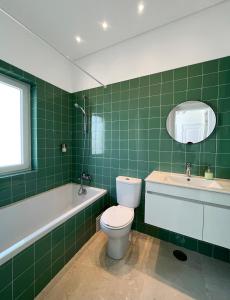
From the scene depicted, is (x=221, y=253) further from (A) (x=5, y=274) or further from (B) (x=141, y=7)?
(B) (x=141, y=7)

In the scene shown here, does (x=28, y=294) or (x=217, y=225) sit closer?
(x=28, y=294)

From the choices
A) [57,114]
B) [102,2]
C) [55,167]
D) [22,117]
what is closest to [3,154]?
[22,117]

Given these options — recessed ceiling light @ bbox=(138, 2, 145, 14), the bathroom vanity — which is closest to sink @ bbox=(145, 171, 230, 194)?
the bathroom vanity

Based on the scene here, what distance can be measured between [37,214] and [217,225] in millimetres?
2150

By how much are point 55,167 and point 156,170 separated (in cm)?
157

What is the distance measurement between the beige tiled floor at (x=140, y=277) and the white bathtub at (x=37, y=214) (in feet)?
1.71

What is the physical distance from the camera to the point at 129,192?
74.2 inches

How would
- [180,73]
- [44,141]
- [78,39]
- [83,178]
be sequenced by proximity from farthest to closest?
[83,178] < [44,141] < [78,39] < [180,73]

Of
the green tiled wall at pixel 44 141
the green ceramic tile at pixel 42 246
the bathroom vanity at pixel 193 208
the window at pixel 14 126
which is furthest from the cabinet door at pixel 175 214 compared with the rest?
the window at pixel 14 126

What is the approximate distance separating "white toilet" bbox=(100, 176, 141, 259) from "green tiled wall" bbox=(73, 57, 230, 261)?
0.20 m

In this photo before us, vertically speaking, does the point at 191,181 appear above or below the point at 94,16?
below

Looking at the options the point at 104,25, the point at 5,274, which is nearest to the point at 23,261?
the point at 5,274

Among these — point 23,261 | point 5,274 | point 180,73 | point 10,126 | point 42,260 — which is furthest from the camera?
point 10,126

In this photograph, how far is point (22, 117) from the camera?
1.96 meters
